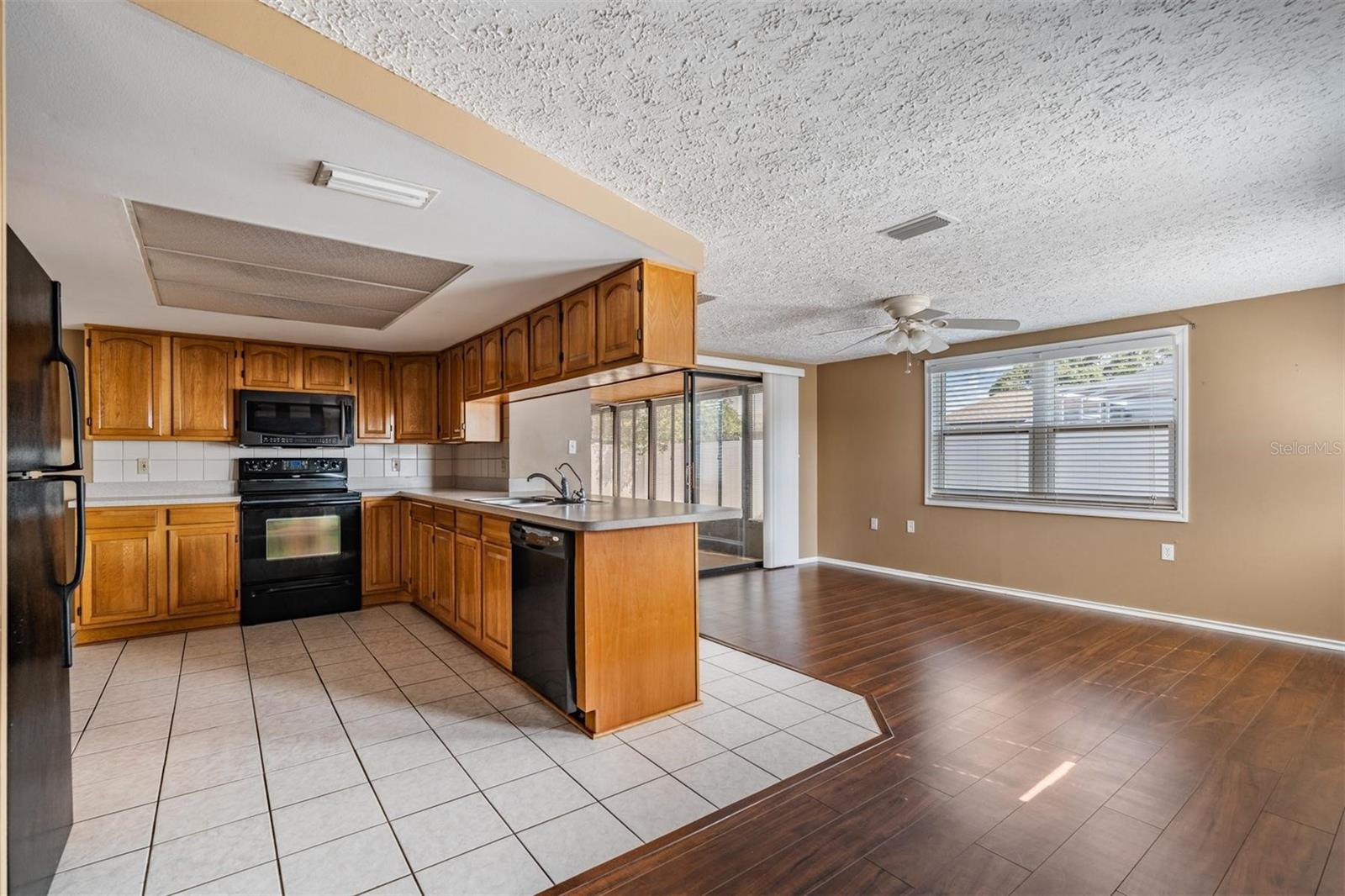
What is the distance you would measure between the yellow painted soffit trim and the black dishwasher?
1.40 metres

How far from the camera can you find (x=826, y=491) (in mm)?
6852

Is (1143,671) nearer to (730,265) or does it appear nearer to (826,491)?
(730,265)

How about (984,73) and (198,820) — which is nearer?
(984,73)

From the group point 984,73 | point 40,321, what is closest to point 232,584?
point 40,321

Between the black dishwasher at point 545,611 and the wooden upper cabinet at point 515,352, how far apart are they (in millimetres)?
1121

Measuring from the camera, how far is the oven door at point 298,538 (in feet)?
14.4

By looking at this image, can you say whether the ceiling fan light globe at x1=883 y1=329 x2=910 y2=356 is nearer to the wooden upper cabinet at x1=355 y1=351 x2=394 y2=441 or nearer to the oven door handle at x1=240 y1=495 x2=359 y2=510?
the wooden upper cabinet at x1=355 y1=351 x2=394 y2=441

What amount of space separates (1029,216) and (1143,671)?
251 cm

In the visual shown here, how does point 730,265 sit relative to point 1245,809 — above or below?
above

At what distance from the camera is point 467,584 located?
374cm

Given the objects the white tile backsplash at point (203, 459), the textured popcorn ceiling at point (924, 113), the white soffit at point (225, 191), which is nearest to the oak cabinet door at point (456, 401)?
the white tile backsplash at point (203, 459)

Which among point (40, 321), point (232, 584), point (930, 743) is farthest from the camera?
point (232, 584)

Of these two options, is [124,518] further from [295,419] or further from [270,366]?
[270,366]

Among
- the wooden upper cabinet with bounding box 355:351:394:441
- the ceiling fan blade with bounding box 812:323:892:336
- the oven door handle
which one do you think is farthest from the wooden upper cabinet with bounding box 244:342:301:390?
the ceiling fan blade with bounding box 812:323:892:336
